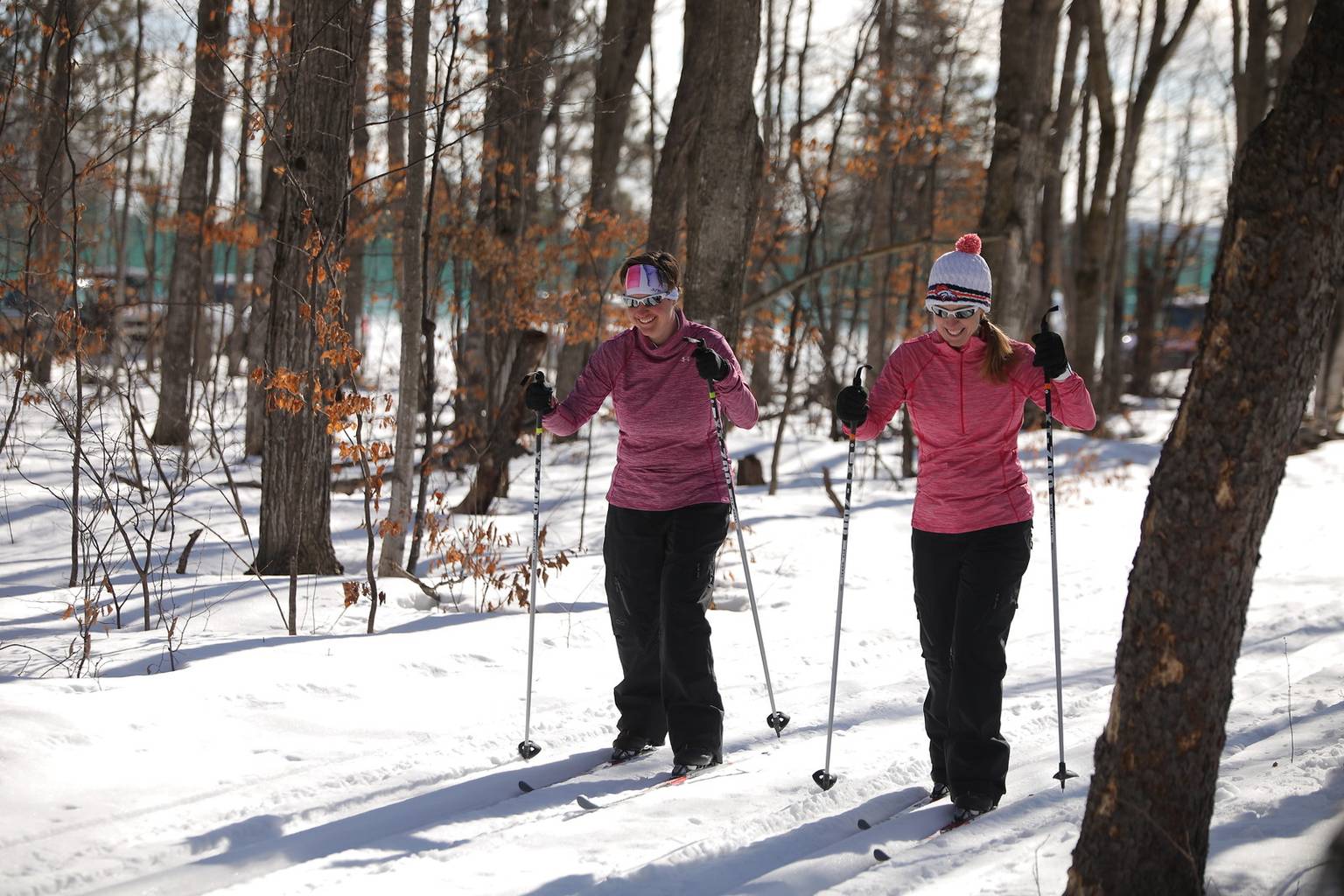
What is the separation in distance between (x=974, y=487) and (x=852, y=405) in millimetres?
504

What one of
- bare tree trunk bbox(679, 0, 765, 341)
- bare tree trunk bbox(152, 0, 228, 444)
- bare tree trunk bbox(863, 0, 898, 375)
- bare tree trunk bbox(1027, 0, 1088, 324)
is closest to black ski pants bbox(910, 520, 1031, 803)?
bare tree trunk bbox(679, 0, 765, 341)

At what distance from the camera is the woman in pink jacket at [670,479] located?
4363 mm

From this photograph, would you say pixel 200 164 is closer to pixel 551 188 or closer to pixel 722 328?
pixel 551 188

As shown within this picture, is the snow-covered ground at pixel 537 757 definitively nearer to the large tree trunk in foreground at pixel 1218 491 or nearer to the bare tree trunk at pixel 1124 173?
the large tree trunk in foreground at pixel 1218 491

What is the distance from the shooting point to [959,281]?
152 inches

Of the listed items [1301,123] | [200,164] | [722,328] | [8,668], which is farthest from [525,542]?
[1301,123]

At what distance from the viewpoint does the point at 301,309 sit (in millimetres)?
6004

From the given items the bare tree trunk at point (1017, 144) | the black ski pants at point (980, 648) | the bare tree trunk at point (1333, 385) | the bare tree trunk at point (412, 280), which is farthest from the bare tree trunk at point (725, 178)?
the bare tree trunk at point (1333, 385)

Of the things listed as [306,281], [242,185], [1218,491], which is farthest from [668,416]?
[242,185]

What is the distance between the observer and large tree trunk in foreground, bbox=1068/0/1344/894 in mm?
2496

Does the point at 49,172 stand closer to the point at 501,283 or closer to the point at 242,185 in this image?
the point at 501,283

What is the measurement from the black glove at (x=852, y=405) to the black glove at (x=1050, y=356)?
594 millimetres

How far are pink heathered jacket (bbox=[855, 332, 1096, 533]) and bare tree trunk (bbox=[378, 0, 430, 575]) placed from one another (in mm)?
4152

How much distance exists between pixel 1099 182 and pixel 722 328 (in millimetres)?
12595
